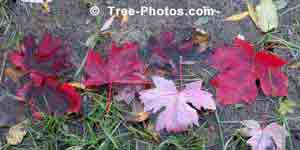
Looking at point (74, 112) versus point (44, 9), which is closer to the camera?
point (74, 112)

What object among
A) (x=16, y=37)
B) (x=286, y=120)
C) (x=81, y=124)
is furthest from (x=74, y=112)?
(x=286, y=120)

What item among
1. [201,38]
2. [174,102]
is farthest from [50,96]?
[201,38]

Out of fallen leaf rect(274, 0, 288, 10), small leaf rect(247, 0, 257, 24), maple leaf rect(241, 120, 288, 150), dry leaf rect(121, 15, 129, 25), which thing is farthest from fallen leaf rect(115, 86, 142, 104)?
fallen leaf rect(274, 0, 288, 10)

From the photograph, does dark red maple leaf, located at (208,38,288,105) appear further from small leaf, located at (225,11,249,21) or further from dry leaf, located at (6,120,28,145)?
dry leaf, located at (6,120,28,145)

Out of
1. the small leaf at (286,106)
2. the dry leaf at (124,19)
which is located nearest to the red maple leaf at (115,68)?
the dry leaf at (124,19)

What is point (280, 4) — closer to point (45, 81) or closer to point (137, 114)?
point (137, 114)

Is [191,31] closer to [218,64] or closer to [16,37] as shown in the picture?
[218,64]
